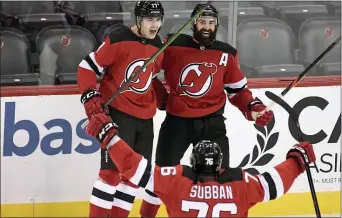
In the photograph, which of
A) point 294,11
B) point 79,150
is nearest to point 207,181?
point 79,150

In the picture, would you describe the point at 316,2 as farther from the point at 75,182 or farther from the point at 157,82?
the point at 75,182

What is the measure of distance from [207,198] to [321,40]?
2.28 m

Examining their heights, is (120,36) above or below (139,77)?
above

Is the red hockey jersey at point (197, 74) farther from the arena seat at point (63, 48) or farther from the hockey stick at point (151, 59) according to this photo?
the arena seat at point (63, 48)

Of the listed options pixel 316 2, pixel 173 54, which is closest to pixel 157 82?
pixel 173 54

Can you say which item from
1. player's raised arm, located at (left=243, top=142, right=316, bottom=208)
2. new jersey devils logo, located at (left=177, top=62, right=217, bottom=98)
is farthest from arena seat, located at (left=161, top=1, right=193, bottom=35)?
player's raised arm, located at (left=243, top=142, right=316, bottom=208)

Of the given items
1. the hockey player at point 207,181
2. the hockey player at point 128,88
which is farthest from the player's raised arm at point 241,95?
the hockey player at point 207,181

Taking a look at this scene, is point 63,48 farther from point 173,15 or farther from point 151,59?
point 151,59

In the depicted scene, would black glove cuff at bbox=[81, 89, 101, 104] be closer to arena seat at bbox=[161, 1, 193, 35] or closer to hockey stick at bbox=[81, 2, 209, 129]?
hockey stick at bbox=[81, 2, 209, 129]

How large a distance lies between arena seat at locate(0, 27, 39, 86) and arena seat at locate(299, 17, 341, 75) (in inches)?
56.6

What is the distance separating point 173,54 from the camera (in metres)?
4.10

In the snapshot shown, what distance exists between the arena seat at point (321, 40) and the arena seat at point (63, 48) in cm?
114

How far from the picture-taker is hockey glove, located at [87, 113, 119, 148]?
3231mm

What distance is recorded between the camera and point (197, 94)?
4.08 m
